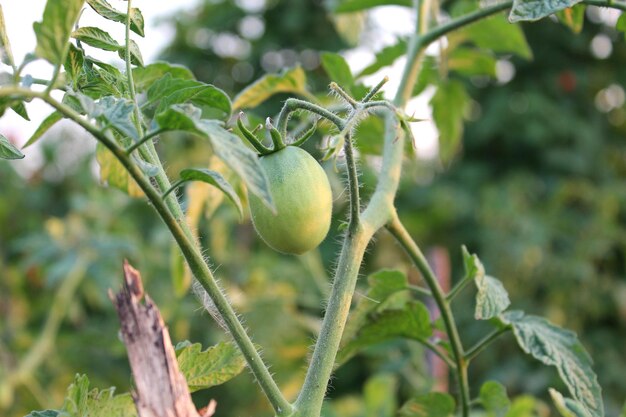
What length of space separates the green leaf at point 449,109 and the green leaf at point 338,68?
28cm

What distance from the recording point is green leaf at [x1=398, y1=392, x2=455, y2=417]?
2.77 feet

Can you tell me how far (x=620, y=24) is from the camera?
800 millimetres

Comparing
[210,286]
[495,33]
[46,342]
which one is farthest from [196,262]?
[46,342]

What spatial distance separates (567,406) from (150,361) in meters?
0.37

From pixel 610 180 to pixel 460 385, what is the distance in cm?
391

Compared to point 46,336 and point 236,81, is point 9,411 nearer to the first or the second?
point 46,336

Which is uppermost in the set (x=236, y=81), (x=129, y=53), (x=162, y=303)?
(x=129, y=53)

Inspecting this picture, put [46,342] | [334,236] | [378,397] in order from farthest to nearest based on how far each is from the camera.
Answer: [334,236] → [46,342] → [378,397]

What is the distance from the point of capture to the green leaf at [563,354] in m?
0.72

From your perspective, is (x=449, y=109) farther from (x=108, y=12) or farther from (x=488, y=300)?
(x=108, y=12)

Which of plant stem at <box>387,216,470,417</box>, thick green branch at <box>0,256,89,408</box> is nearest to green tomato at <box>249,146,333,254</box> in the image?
plant stem at <box>387,216,470,417</box>

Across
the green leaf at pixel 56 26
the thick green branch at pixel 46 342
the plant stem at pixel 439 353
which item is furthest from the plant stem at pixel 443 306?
the thick green branch at pixel 46 342

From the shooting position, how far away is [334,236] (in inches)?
100

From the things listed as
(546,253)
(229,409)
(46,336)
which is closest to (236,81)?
(546,253)
